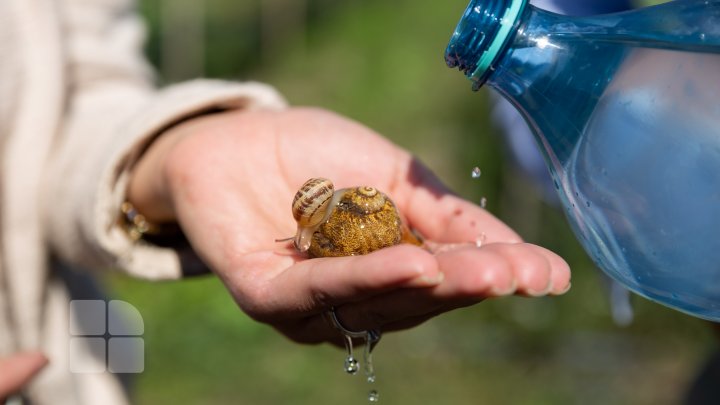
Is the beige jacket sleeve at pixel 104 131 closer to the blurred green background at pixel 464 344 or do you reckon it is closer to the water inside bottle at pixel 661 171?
the water inside bottle at pixel 661 171

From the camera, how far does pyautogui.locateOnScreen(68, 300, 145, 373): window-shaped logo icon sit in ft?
5.39

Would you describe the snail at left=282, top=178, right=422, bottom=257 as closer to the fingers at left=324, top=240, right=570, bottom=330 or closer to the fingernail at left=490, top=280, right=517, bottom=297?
the fingers at left=324, top=240, right=570, bottom=330

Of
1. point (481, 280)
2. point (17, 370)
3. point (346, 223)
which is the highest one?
point (481, 280)

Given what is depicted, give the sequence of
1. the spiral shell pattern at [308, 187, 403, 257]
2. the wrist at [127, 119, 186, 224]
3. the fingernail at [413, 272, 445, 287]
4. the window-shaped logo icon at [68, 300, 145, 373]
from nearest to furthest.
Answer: the fingernail at [413, 272, 445, 287], the spiral shell pattern at [308, 187, 403, 257], the wrist at [127, 119, 186, 224], the window-shaped logo icon at [68, 300, 145, 373]

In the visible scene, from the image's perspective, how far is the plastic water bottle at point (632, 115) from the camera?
103cm

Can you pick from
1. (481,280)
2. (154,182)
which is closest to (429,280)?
(481,280)

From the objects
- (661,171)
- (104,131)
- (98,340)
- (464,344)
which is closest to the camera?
(661,171)

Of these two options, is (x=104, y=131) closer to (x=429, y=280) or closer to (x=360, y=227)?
(x=360, y=227)

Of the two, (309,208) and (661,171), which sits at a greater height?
(661,171)

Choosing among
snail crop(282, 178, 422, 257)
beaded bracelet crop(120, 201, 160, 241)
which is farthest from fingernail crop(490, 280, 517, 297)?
beaded bracelet crop(120, 201, 160, 241)

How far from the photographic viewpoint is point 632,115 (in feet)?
3.45

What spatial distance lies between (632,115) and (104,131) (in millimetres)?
1000

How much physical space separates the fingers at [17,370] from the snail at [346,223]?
0.48 metres

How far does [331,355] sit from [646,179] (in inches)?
99.6
